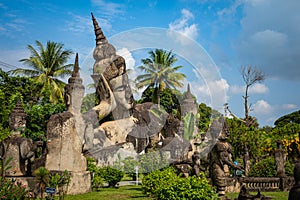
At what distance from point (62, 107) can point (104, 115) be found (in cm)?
333

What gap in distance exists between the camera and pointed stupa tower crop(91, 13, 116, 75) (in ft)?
92.5

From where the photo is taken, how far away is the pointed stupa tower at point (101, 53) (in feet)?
92.5

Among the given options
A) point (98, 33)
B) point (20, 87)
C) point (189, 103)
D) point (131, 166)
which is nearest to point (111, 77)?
point (98, 33)

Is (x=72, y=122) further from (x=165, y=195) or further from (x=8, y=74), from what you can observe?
(x=8, y=74)

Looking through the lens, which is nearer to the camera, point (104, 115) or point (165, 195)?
point (165, 195)

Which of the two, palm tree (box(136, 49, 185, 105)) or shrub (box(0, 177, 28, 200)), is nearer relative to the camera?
shrub (box(0, 177, 28, 200))

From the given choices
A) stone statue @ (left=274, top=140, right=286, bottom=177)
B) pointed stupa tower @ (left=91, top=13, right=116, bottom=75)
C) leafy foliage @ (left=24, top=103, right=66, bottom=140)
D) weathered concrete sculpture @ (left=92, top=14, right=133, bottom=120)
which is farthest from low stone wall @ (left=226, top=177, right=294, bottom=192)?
leafy foliage @ (left=24, top=103, right=66, bottom=140)

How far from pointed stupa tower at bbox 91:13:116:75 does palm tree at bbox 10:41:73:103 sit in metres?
7.08

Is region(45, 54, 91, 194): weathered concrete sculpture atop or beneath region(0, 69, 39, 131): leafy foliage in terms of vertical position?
beneath

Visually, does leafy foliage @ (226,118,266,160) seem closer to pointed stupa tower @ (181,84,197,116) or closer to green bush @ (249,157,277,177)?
pointed stupa tower @ (181,84,197,116)

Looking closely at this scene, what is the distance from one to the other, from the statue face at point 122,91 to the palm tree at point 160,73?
12.3ft

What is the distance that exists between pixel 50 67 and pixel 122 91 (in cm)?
1027

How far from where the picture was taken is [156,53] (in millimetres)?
36125

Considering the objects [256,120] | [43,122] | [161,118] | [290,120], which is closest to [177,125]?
[161,118]
